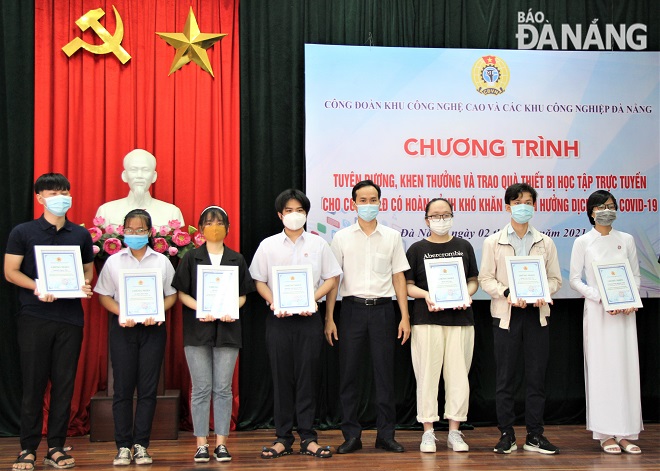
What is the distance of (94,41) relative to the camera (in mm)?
5551

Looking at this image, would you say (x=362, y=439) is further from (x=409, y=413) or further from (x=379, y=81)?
(x=379, y=81)

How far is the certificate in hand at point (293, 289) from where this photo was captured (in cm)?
443

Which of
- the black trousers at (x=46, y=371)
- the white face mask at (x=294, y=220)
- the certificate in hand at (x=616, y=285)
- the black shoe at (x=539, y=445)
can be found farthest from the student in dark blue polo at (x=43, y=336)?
the certificate in hand at (x=616, y=285)

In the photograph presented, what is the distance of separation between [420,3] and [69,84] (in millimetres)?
2742

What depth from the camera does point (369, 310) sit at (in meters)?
4.64

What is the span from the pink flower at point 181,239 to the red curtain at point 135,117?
0.51 metres

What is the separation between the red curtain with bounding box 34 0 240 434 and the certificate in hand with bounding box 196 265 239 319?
118 centimetres

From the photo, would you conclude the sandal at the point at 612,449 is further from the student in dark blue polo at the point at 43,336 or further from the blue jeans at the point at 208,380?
the student in dark blue polo at the point at 43,336

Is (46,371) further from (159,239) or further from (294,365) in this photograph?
(294,365)

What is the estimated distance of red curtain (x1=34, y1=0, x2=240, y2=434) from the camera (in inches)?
215

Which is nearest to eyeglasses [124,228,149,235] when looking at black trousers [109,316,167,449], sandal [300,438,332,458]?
black trousers [109,316,167,449]

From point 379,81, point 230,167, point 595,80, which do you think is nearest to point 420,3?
point 379,81

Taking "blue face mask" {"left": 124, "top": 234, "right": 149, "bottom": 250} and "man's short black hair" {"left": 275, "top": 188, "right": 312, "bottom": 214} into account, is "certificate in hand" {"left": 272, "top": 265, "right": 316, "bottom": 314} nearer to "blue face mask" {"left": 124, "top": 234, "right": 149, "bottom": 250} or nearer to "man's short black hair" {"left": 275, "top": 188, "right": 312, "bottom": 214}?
"man's short black hair" {"left": 275, "top": 188, "right": 312, "bottom": 214}

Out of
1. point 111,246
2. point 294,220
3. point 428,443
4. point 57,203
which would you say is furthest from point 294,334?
point 57,203
